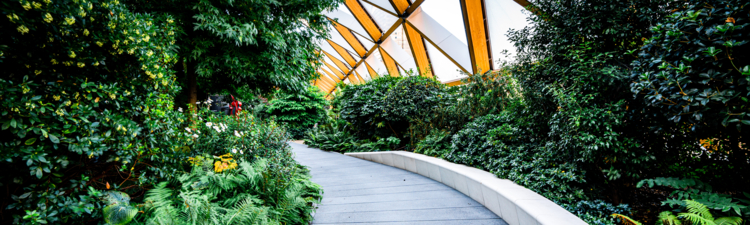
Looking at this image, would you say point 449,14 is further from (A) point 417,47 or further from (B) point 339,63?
(B) point 339,63

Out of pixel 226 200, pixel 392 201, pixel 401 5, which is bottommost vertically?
pixel 392 201

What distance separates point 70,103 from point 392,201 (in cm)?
313

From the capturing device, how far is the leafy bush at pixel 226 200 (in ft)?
7.64

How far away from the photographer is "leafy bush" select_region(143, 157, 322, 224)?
233 centimetres

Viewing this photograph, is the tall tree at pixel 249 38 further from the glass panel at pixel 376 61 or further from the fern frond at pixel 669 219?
the glass panel at pixel 376 61

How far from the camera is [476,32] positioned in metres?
9.91

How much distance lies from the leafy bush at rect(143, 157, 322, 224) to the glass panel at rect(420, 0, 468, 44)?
8.93 metres

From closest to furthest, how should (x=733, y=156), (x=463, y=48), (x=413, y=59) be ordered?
(x=733, y=156), (x=463, y=48), (x=413, y=59)

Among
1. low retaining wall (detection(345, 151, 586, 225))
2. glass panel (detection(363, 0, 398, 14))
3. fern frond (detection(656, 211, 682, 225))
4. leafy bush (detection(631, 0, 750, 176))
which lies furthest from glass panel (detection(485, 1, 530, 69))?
fern frond (detection(656, 211, 682, 225))

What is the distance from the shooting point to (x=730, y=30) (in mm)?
1743

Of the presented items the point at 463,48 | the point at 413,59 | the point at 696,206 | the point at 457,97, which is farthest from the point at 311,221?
the point at 413,59

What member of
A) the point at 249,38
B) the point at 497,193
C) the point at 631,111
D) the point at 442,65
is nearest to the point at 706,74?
the point at 631,111

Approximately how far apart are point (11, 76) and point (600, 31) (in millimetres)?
4769

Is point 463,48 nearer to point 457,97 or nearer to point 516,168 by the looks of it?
point 457,97
